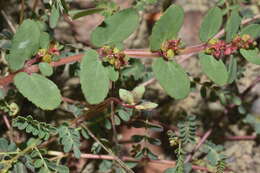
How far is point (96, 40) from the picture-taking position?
158 centimetres

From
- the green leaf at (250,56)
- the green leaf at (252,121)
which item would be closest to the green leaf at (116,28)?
the green leaf at (250,56)

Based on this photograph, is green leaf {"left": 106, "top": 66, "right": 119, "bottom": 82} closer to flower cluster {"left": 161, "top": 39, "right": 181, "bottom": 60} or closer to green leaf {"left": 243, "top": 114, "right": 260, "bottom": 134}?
flower cluster {"left": 161, "top": 39, "right": 181, "bottom": 60}

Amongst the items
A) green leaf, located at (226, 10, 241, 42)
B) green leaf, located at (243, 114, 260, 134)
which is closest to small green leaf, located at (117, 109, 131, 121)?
green leaf, located at (226, 10, 241, 42)

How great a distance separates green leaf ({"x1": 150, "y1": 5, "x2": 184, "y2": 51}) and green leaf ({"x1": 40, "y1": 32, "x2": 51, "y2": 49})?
424 millimetres

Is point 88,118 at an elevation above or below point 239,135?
above

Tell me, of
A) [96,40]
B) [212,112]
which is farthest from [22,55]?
[212,112]

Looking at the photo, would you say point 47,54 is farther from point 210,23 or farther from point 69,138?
point 210,23

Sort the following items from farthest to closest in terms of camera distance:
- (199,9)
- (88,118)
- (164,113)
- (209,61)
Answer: (199,9)
(164,113)
(88,118)
(209,61)

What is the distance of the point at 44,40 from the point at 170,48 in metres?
0.51

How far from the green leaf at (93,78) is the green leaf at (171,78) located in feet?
0.69

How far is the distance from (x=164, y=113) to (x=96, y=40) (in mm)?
853

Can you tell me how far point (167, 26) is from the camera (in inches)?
A: 60.8

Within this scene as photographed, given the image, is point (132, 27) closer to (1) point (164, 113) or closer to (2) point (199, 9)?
(1) point (164, 113)

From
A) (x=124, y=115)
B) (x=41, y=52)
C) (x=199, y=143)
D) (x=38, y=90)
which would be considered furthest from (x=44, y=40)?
(x=199, y=143)
